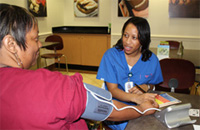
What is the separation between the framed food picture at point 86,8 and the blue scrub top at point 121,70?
394 centimetres

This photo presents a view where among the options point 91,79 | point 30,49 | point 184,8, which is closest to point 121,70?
point 30,49

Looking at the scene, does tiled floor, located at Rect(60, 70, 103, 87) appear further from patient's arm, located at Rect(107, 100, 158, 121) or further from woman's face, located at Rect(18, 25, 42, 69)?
woman's face, located at Rect(18, 25, 42, 69)

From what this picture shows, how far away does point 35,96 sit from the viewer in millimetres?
563

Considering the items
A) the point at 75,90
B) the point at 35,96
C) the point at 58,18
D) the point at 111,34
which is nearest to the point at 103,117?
the point at 75,90

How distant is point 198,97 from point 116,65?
25.1 inches

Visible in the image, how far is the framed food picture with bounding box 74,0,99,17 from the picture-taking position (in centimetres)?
523

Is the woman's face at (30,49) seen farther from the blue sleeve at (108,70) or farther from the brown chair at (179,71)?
the brown chair at (179,71)

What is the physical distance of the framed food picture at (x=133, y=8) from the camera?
168 inches

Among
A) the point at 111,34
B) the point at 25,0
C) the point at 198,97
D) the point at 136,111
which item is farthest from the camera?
the point at 111,34

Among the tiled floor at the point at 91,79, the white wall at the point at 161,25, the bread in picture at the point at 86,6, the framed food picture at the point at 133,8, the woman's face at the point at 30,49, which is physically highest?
the bread in picture at the point at 86,6

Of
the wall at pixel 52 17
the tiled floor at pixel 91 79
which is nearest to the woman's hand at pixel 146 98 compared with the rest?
the tiled floor at pixel 91 79

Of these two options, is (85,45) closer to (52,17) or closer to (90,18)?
(90,18)

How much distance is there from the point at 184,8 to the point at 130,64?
3221mm

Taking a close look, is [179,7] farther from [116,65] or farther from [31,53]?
[31,53]
